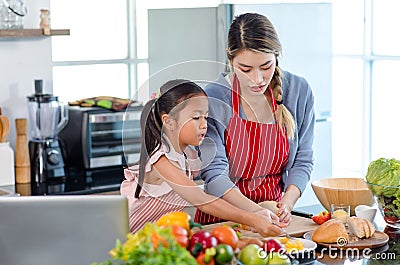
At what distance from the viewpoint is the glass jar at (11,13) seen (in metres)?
3.55

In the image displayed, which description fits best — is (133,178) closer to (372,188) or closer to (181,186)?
(181,186)

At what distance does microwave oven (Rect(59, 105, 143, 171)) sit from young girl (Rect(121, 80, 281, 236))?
1369 mm

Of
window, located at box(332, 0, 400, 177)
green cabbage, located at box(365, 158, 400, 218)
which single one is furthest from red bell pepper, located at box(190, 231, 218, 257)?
window, located at box(332, 0, 400, 177)

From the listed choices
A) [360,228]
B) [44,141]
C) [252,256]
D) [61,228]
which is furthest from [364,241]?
[44,141]

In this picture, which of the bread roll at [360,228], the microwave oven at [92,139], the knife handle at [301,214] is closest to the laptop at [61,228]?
the bread roll at [360,228]

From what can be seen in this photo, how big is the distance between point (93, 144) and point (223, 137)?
1356 mm

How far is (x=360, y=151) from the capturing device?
5695mm

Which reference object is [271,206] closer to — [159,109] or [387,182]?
→ [387,182]

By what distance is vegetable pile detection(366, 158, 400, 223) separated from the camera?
233 centimetres

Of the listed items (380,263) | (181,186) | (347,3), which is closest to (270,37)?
(181,186)

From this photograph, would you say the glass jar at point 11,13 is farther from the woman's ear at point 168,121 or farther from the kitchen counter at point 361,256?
the kitchen counter at point 361,256

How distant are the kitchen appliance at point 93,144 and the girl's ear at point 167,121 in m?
1.42

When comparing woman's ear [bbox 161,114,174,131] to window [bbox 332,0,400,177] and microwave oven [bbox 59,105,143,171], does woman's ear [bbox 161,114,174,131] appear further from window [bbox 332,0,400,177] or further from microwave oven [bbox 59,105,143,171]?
window [bbox 332,0,400,177]

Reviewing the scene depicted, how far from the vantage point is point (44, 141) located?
11.8 feet
